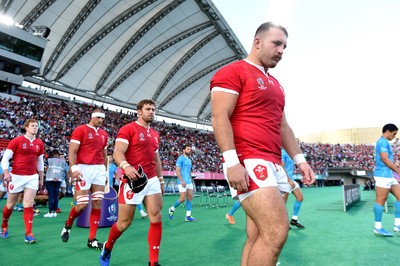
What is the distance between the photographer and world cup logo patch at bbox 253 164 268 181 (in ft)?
6.69

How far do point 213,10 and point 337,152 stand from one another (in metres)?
43.3

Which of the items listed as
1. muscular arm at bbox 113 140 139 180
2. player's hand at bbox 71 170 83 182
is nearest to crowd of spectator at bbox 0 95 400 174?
player's hand at bbox 71 170 83 182

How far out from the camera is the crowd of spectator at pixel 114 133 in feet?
84.0

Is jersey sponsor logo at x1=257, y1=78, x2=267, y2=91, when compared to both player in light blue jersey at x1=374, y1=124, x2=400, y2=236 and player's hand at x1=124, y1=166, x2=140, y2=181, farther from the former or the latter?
player in light blue jersey at x1=374, y1=124, x2=400, y2=236

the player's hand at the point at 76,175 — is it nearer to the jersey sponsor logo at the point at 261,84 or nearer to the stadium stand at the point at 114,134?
the jersey sponsor logo at the point at 261,84

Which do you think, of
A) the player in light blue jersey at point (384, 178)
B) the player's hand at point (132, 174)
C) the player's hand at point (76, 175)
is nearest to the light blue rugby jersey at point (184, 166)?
the player's hand at point (76, 175)

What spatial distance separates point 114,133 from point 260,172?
105ft

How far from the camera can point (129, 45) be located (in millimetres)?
34531

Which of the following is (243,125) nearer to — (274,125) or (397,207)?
(274,125)

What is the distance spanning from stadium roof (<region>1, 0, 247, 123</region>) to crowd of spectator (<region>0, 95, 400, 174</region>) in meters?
4.07

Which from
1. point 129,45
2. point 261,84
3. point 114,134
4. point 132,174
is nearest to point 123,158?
point 132,174

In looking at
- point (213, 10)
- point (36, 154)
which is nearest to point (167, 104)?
point (213, 10)

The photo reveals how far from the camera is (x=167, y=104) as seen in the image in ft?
158

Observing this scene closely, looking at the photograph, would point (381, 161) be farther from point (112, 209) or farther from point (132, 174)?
point (112, 209)
